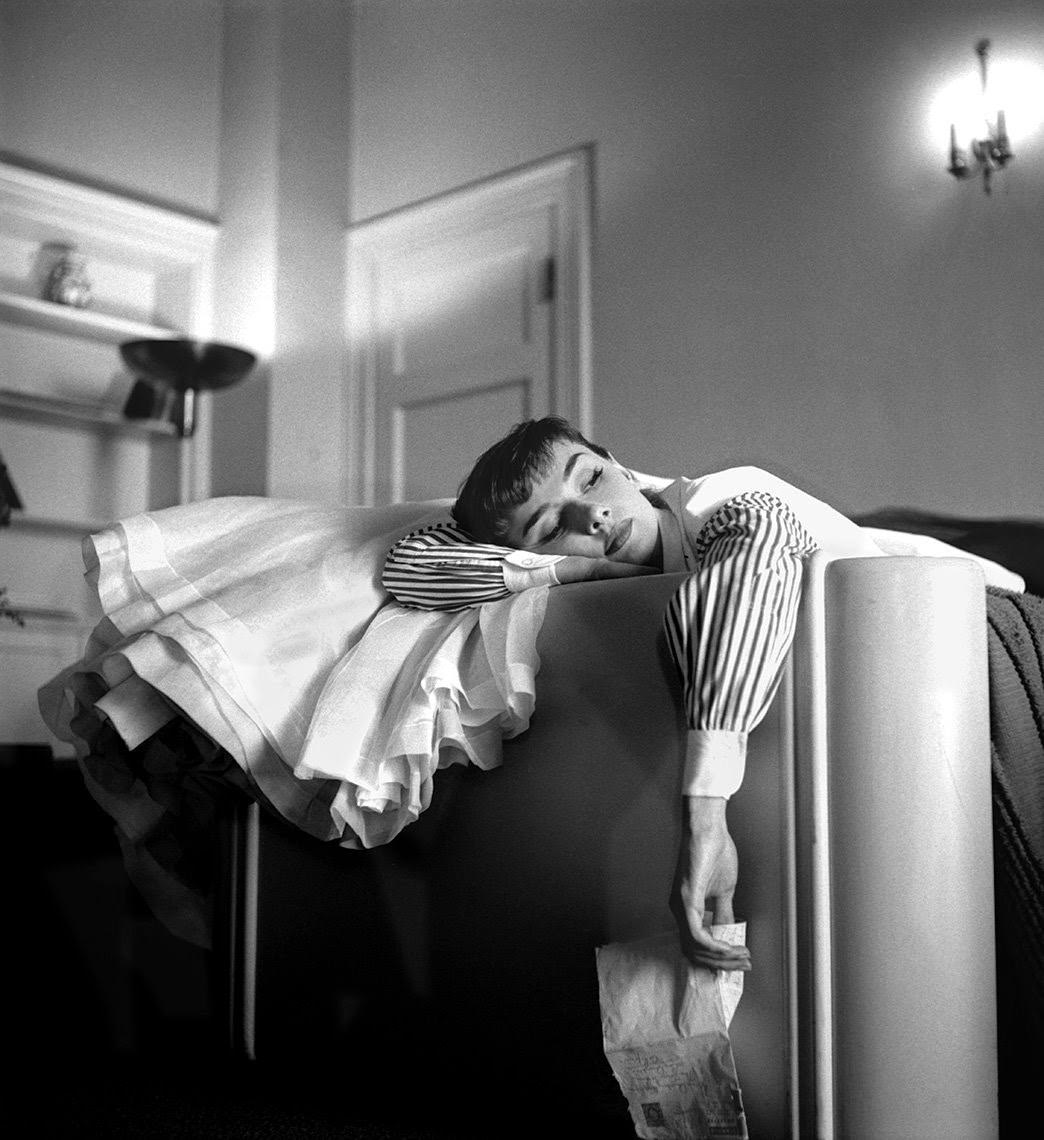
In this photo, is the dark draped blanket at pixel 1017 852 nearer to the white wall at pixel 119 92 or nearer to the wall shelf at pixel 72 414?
the wall shelf at pixel 72 414

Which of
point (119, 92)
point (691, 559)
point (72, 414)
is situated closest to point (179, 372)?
point (72, 414)

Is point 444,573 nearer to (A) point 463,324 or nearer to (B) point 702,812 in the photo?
(B) point 702,812

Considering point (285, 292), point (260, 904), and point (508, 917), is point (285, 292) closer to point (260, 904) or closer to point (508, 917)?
point (260, 904)

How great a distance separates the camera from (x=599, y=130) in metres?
3.58

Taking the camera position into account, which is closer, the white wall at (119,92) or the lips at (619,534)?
the lips at (619,534)

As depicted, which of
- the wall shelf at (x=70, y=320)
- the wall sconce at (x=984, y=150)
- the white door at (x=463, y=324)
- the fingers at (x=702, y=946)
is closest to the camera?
the fingers at (x=702, y=946)

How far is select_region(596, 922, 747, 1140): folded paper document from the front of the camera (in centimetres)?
106

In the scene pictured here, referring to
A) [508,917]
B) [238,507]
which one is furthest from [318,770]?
[238,507]

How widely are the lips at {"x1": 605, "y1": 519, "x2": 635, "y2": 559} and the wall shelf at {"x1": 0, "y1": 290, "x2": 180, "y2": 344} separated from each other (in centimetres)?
265

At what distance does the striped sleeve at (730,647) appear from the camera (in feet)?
3.48

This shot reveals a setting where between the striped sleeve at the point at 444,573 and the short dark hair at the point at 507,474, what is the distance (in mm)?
26

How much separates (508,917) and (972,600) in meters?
0.53

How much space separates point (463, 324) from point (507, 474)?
8.48 ft

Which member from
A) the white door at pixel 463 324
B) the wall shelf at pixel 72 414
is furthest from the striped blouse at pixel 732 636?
the wall shelf at pixel 72 414
